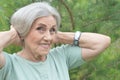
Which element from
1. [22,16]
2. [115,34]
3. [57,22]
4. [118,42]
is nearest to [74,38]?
[57,22]

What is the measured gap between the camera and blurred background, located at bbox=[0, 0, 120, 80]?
14.2 ft

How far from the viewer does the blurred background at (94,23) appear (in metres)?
4.32

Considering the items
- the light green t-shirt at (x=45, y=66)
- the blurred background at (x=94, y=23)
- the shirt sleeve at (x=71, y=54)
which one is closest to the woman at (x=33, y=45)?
the light green t-shirt at (x=45, y=66)

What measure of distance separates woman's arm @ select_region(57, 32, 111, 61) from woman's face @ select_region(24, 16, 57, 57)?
0.33 meters

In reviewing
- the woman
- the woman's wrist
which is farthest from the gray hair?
the woman's wrist

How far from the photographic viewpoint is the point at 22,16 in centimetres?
289

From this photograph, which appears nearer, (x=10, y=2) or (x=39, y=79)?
(x=39, y=79)

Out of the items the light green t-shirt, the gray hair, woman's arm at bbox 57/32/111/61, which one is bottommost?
the light green t-shirt

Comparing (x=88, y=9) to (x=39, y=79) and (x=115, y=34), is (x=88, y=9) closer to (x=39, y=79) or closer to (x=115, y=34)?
(x=115, y=34)

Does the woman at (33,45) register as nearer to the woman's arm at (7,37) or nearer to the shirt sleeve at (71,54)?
the woman's arm at (7,37)

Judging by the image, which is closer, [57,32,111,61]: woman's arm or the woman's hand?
the woman's hand

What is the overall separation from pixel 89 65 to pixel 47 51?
5.18 ft

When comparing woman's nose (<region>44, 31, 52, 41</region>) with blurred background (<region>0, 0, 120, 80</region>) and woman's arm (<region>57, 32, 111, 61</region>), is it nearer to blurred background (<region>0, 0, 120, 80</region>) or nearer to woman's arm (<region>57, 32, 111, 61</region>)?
woman's arm (<region>57, 32, 111, 61</region>)

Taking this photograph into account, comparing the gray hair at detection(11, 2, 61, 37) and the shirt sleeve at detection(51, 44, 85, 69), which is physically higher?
the gray hair at detection(11, 2, 61, 37)
